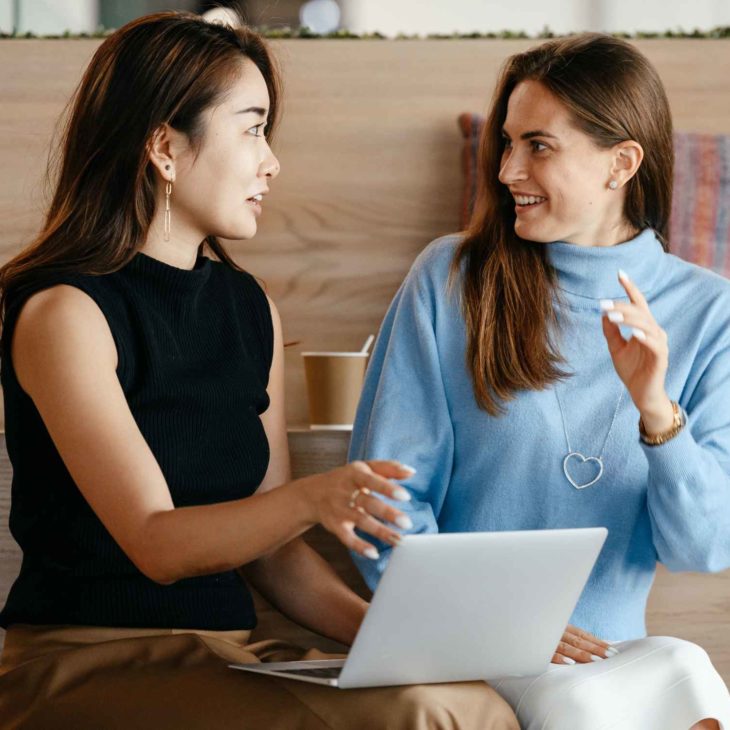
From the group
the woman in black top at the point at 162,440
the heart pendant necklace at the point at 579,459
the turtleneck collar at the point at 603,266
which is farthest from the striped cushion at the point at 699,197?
the woman in black top at the point at 162,440

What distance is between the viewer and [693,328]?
144 centimetres

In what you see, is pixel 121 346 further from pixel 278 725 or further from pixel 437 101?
pixel 437 101

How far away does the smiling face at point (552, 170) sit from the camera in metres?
1.41

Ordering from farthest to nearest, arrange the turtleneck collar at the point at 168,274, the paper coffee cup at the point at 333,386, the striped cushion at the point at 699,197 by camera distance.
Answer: the striped cushion at the point at 699,197, the paper coffee cup at the point at 333,386, the turtleneck collar at the point at 168,274

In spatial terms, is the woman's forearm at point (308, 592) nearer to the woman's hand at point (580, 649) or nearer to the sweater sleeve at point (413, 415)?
the sweater sleeve at point (413, 415)

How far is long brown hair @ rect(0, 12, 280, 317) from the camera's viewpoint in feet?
4.08

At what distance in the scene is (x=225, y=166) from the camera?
4.21 feet

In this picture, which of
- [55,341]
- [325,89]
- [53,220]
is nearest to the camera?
[55,341]

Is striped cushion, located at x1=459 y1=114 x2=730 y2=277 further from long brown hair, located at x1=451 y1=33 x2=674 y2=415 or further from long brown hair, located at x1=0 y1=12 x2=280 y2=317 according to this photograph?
long brown hair, located at x1=0 y1=12 x2=280 y2=317

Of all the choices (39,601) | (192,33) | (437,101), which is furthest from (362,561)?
(437,101)

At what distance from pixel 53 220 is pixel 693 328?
0.76 metres

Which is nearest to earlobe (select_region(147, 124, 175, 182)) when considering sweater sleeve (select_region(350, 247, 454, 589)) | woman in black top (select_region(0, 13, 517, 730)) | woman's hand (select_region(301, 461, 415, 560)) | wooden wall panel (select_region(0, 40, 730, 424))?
woman in black top (select_region(0, 13, 517, 730))

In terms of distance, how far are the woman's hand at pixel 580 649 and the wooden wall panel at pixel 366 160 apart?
2.37 ft

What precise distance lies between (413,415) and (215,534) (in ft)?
1.42
